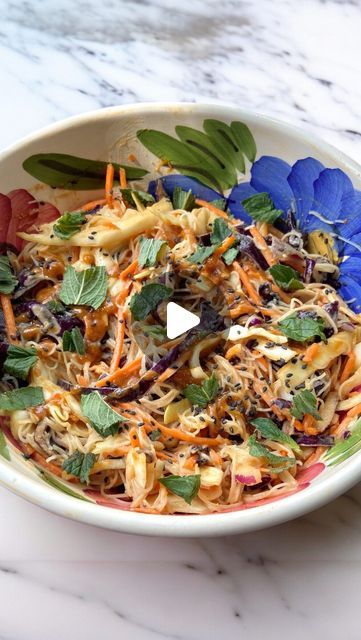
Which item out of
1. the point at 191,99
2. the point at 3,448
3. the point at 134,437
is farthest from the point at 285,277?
the point at 191,99

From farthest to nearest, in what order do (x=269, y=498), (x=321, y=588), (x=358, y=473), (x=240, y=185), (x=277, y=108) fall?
(x=277, y=108), (x=240, y=185), (x=321, y=588), (x=269, y=498), (x=358, y=473)

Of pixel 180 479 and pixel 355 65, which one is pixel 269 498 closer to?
pixel 180 479

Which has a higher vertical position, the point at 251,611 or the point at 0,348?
the point at 0,348

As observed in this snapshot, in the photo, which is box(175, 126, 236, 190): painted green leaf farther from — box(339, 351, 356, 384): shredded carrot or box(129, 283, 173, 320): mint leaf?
box(339, 351, 356, 384): shredded carrot

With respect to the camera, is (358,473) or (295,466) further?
(295,466)

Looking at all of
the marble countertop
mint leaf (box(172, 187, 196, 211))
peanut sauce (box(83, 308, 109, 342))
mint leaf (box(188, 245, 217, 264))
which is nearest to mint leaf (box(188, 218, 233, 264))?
mint leaf (box(188, 245, 217, 264))

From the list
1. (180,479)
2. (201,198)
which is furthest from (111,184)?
(180,479)

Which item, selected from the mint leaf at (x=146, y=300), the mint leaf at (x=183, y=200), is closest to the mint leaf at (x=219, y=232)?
the mint leaf at (x=183, y=200)

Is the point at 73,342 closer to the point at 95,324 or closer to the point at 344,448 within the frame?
the point at 95,324
